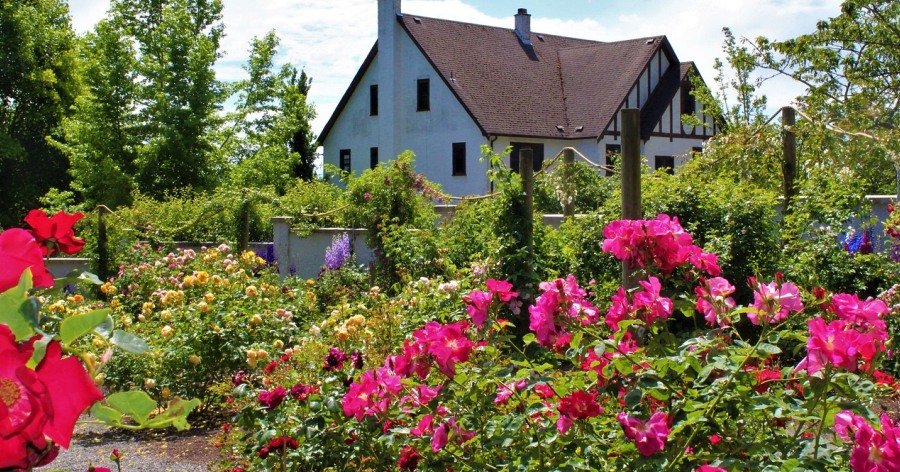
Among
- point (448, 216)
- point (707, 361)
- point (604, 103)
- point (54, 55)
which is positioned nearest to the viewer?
point (707, 361)

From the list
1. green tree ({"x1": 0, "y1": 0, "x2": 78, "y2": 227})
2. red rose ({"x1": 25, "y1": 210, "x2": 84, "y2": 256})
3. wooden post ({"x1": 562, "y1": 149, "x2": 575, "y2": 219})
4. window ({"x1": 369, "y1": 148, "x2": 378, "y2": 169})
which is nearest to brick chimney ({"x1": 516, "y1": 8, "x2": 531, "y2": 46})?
window ({"x1": 369, "y1": 148, "x2": 378, "y2": 169})

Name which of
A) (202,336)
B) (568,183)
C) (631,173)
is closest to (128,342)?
(631,173)

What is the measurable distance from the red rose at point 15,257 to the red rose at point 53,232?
2.92 feet

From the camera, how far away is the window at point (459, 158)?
31.5 m

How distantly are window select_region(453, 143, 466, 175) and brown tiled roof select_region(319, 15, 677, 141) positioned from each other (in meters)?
1.33

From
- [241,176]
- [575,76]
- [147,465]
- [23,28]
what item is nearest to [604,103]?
[575,76]

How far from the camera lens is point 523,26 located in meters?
35.7

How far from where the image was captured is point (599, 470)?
306cm

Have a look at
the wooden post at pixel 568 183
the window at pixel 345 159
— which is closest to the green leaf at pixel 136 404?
the wooden post at pixel 568 183

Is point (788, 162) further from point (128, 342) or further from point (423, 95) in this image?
point (423, 95)

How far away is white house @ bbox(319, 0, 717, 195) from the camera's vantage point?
3150cm

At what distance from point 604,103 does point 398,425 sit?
2925cm

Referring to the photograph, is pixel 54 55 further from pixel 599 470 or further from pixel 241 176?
pixel 599 470

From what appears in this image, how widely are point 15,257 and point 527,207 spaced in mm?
7580
